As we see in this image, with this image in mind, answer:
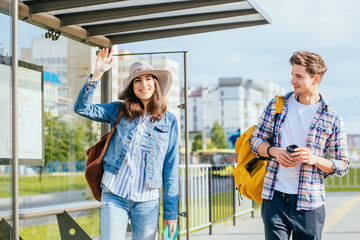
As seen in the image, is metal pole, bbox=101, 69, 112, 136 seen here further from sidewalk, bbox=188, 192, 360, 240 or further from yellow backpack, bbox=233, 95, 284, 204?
sidewalk, bbox=188, 192, 360, 240

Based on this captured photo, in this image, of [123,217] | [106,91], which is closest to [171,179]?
[123,217]

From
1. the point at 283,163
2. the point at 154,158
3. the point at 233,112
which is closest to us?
the point at 283,163

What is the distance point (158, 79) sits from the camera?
3812mm

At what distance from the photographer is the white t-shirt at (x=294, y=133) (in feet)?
11.0

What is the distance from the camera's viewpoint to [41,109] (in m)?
5.32

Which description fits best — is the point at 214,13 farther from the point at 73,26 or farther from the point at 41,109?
the point at 41,109

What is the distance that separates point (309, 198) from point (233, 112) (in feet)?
426

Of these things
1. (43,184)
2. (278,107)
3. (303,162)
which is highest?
(278,107)

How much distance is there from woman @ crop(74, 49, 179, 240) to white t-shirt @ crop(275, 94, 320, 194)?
0.67 meters

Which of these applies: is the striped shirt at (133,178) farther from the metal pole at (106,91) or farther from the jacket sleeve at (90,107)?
the metal pole at (106,91)

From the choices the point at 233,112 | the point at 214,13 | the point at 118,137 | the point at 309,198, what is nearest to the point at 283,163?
the point at 309,198

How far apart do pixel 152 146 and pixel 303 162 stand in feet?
2.97

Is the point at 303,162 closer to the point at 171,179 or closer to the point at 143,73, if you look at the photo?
the point at 171,179

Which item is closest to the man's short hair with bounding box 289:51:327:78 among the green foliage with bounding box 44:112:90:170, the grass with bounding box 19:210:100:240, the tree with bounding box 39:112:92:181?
the grass with bounding box 19:210:100:240
